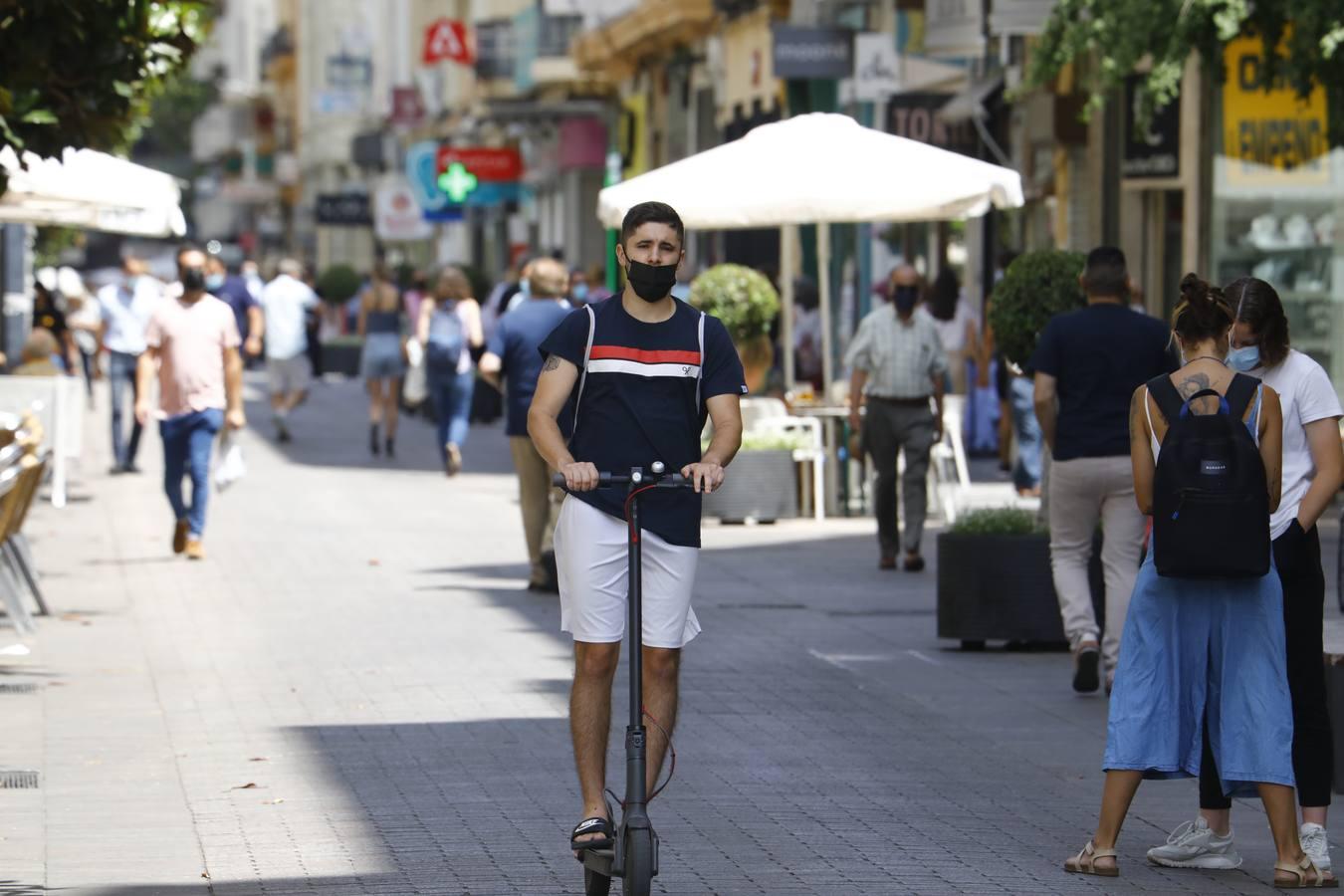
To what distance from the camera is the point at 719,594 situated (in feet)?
49.0

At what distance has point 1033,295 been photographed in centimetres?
1266

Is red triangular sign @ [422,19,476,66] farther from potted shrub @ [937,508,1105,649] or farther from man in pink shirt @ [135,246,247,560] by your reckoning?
potted shrub @ [937,508,1105,649]

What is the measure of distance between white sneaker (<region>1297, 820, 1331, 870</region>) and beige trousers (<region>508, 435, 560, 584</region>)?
297 inches

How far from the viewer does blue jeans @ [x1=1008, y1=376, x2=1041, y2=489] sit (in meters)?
19.8

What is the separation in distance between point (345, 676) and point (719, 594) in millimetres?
3630

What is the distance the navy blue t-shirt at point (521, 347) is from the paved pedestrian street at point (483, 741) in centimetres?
106

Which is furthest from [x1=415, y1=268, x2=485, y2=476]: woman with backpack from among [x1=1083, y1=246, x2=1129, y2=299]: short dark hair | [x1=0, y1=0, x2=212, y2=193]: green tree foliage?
[x1=1083, y1=246, x2=1129, y2=299]: short dark hair

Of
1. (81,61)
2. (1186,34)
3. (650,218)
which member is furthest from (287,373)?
(650,218)

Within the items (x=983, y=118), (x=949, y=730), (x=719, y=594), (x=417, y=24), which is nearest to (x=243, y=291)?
(x=983, y=118)

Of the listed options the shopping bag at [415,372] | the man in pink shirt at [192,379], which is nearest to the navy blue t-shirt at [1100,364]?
the man in pink shirt at [192,379]

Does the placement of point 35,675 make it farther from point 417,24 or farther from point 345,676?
point 417,24

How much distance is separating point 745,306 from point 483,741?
32.9 ft

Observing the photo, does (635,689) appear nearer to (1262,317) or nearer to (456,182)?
(1262,317)

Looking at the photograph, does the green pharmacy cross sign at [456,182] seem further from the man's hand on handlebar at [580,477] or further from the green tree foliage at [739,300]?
the man's hand on handlebar at [580,477]
